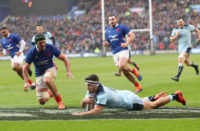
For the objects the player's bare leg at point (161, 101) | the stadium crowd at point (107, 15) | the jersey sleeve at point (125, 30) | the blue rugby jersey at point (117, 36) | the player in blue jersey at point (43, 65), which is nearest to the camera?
the player's bare leg at point (161, 101)

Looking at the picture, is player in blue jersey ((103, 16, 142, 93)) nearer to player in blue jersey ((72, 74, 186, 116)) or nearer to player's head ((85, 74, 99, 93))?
player in blue jersey ((72, 74, 186, 116))

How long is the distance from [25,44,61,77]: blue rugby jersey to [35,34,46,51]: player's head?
16cm

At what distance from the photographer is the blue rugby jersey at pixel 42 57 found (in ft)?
31.7

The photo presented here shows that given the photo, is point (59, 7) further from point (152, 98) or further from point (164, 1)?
point (152, 98)

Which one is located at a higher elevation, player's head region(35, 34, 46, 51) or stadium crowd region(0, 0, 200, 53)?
player's head region(35, 34, 46, 51)

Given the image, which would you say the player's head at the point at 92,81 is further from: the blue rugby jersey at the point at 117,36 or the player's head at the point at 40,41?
the blue rugby jersey at the point at 117,36

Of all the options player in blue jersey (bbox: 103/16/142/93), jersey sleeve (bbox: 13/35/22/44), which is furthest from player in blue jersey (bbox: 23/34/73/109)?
jersey sleeve (bbox: 13/35/22/44)

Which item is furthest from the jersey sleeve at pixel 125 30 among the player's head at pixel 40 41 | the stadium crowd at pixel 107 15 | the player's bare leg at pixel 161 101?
the stadium crowd at pixel 107 15

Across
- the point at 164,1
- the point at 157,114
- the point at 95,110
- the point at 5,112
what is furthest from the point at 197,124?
the point at 164,1

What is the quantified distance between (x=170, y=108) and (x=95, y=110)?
75.9 inches

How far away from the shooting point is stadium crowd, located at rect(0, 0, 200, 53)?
45406mm

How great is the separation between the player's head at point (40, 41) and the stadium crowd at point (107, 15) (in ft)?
112

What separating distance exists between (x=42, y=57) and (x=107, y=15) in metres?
36.4

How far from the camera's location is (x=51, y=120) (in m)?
7.95
